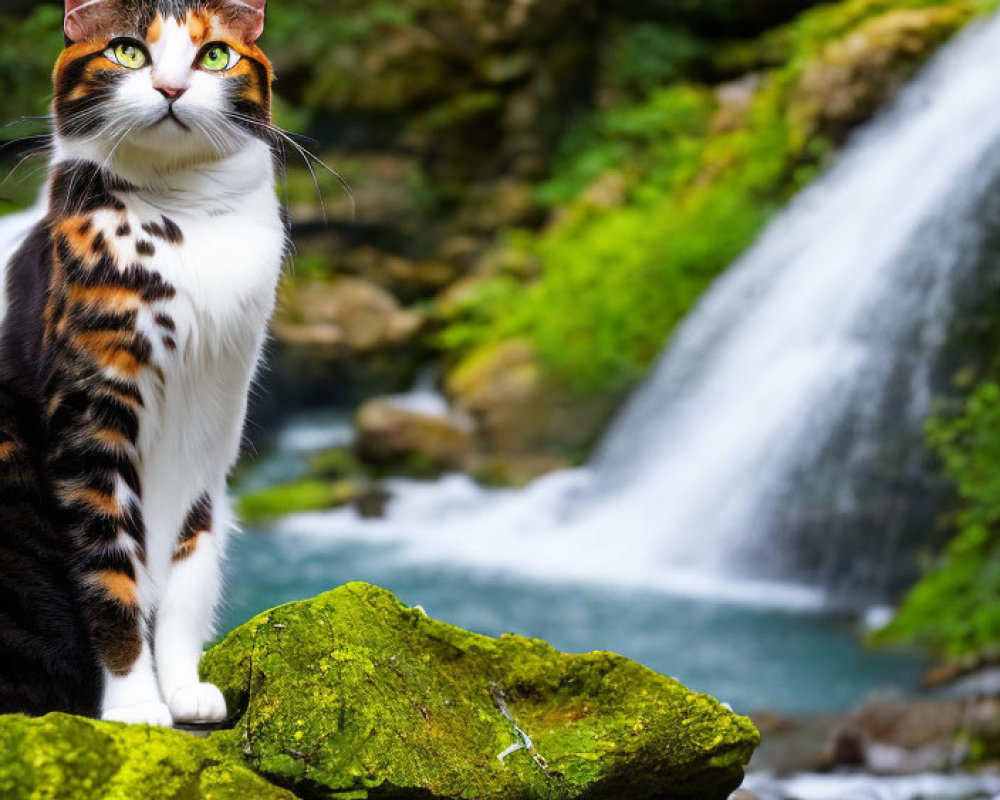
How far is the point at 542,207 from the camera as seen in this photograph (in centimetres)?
1234

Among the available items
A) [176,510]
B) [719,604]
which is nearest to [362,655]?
[176,510]

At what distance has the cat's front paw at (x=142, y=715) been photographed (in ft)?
6.36

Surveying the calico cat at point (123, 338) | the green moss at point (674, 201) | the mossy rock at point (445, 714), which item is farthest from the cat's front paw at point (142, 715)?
the green moss at point (674, 201)

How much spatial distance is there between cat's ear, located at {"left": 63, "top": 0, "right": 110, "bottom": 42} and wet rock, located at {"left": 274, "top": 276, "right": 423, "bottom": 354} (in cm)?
932

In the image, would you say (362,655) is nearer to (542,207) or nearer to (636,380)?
(636,380)

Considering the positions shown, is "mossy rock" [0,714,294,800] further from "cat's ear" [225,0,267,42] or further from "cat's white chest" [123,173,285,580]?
"cat's ear" [225,0,267,42]

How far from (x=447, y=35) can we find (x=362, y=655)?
11606 mm

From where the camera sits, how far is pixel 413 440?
931 centimetres

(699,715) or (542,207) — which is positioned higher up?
(542,207)

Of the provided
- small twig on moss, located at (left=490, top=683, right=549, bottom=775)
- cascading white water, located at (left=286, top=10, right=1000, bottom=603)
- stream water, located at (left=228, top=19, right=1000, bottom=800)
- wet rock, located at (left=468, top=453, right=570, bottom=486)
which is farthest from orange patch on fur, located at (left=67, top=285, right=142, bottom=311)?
wet rock, located at (left=468, top=453, right=570, bottom=486)

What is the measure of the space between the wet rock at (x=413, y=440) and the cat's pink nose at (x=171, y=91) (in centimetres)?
729

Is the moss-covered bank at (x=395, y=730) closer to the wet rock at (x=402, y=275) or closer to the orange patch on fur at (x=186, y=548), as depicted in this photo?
the orange patch on fur at (x=186, y=548)

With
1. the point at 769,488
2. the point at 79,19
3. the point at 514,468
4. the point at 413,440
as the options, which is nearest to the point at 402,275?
the point at 413,440

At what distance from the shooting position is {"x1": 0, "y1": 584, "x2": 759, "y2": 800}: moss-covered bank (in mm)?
1790
